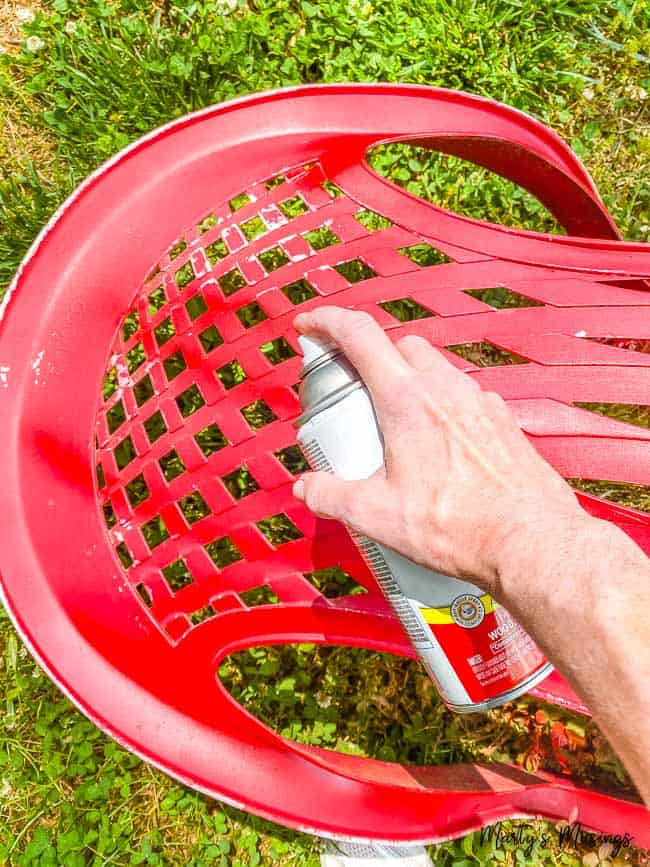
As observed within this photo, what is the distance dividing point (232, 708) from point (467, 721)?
0.88 metres

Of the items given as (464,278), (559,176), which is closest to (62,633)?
(464,278)

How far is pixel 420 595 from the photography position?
4.17 feet

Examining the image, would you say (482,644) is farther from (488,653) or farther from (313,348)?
(313,348)

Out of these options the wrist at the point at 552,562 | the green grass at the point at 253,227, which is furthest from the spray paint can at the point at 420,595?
the green grass at the point at 253,227

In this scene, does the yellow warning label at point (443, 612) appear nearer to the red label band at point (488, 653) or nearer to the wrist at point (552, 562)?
the red label band at point (488, 653)

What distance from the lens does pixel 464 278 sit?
152 centimetres

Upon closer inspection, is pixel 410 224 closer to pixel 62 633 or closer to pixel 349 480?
pixel 349 480

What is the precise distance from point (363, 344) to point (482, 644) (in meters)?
0.53

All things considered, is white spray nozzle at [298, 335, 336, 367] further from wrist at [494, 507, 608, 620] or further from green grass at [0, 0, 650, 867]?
green grass at [0, 0, 650, 867]

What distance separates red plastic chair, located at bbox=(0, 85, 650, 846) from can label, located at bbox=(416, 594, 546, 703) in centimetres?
27

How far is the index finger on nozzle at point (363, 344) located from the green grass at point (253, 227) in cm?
109

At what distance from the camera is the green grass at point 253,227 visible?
2217 mm

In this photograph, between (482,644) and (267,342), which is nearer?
(482,644)

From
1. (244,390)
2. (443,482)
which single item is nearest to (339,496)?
(443,482)
